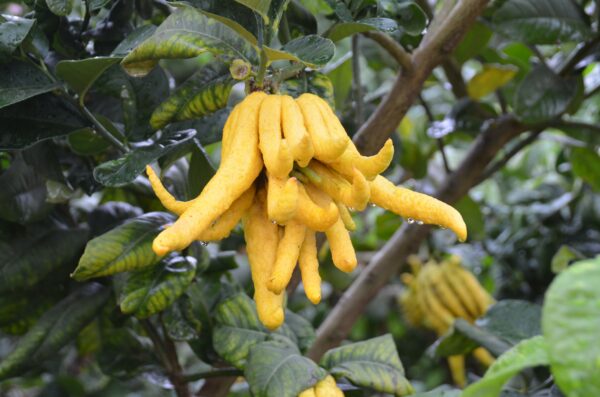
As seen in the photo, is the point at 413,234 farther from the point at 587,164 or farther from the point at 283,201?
the point at 283,201

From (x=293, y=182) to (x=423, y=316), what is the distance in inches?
45.8

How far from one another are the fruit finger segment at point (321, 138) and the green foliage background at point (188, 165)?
0.17 ft

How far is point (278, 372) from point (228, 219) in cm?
24

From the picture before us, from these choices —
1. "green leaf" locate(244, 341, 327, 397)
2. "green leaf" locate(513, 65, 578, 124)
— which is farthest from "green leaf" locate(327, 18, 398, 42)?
"green leaf" locate(513, 65, 578, 124)

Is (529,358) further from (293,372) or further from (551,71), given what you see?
(551,71)

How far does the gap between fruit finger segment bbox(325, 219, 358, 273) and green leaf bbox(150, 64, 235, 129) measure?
0.71 feet

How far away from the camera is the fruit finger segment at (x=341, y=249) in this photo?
0.67 m

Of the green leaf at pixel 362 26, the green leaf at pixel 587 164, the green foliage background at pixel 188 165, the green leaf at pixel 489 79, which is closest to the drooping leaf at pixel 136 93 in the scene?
the green foliage background at pixel 188 165

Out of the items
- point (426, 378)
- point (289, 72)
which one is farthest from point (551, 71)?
point (426, 378)

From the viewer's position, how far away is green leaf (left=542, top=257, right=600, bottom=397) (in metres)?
0.43

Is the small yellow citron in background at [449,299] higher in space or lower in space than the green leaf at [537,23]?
lower

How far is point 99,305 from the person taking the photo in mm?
1002

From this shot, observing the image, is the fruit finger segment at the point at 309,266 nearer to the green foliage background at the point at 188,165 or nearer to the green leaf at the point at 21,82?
the green foliage background at the point at 188,165

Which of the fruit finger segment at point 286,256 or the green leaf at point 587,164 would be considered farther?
the green leaf at point 587,164
